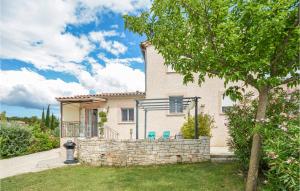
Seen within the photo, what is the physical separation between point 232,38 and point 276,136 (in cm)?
231

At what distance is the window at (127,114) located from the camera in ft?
64.9

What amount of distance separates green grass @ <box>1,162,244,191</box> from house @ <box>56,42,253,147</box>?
542 cm

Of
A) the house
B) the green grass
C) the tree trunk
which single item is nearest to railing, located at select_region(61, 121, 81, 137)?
the house

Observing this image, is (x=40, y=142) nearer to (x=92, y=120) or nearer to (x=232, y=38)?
(x=92, y=120)

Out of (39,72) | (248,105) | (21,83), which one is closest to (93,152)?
(21,83)

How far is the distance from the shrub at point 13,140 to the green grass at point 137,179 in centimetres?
732

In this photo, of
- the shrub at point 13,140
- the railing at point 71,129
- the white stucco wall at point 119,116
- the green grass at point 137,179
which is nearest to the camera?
the green grass at point 137,179

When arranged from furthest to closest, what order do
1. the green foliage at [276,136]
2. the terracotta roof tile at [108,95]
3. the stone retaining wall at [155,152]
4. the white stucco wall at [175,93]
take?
the terracotta roof tile at [108,95], the white stucco wall at [175,93], the stone retaining wall at [155,152], the green foliage at [276,136]

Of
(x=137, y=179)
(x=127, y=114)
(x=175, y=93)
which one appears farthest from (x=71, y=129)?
(x=137, y=179)

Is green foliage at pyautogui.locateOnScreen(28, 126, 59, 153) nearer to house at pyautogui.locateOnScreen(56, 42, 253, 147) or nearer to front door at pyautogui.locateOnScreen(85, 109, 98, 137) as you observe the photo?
house at pyautogui.locateOnScreen(56, 42, 253, 147)

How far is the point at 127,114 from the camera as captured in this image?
19828mm

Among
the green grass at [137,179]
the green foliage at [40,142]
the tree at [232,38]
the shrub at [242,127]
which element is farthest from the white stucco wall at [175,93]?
the tree at [232,38]

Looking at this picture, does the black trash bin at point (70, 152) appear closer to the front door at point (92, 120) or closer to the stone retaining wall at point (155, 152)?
the stone retaining wall at point (155, 152)

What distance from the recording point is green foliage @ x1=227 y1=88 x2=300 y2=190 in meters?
4.37
